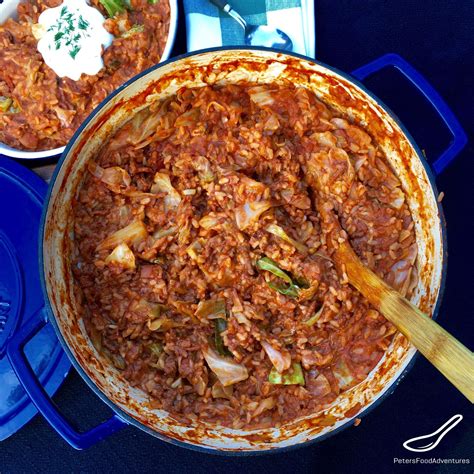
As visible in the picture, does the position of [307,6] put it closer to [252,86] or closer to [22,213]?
[252,86]

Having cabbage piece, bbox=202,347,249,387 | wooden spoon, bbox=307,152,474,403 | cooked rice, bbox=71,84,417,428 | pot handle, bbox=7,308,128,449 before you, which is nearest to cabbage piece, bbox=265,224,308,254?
cooked rice, bbox=71,84,417,428

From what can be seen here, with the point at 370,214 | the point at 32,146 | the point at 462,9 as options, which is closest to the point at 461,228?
the point at 370,214

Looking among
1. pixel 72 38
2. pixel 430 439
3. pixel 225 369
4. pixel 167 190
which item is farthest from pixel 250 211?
pixel 430 439

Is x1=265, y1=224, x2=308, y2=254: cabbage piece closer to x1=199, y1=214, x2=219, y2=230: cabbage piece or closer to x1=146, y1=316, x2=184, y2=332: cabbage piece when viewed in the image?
x1=199, y1=214, x2=219, y2=230: cabbage piece

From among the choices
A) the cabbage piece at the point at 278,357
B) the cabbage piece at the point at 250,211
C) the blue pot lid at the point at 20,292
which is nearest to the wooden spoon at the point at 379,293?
the cabbage piece at the point at 250,211

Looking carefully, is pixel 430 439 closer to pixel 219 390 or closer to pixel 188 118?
pixel 219 390

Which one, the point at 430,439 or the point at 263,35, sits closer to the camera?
the point at 263,35

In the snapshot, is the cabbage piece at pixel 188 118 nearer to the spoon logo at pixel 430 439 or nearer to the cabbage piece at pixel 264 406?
the cabbage piece at pixel 264 406
